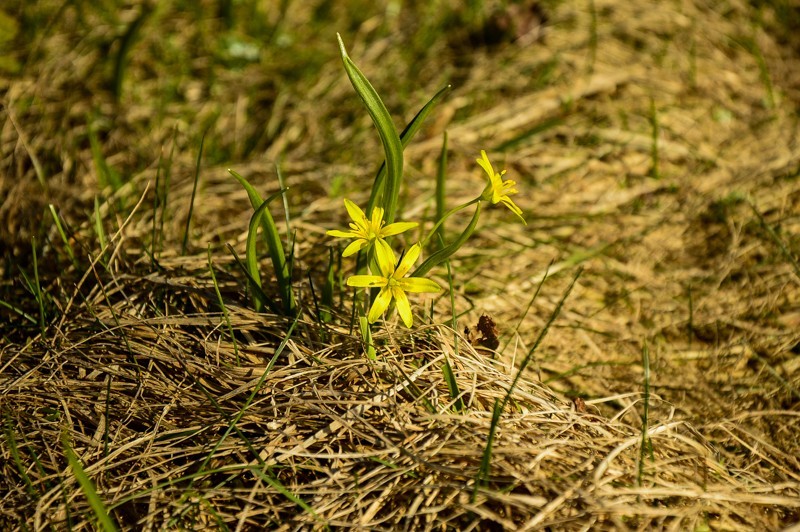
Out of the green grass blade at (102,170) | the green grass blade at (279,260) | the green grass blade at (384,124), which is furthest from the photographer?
the green grass blade at (102,170)

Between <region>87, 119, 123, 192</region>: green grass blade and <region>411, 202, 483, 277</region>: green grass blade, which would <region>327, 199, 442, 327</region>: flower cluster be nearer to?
<region>411, 202, 483, 277</region>: green grass blade

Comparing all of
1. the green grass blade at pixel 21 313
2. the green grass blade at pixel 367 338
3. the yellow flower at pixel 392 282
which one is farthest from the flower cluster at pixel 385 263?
the green grass blade at pixel 21 313

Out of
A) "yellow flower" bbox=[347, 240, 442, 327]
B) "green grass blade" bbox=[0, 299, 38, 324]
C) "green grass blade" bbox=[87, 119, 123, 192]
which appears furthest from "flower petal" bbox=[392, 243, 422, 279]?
"green grass blade" bbox=[87, 119, 123, 192]

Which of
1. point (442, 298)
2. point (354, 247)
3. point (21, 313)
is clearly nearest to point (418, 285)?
point (354, 247)

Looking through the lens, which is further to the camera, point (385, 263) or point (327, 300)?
point (327, 300)

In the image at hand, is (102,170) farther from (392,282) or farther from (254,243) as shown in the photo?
(392,282)

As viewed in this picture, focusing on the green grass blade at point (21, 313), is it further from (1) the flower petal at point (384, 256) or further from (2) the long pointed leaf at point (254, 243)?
(1) the flower petal at point (384, 256)

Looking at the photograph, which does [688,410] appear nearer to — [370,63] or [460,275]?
[460,275]
